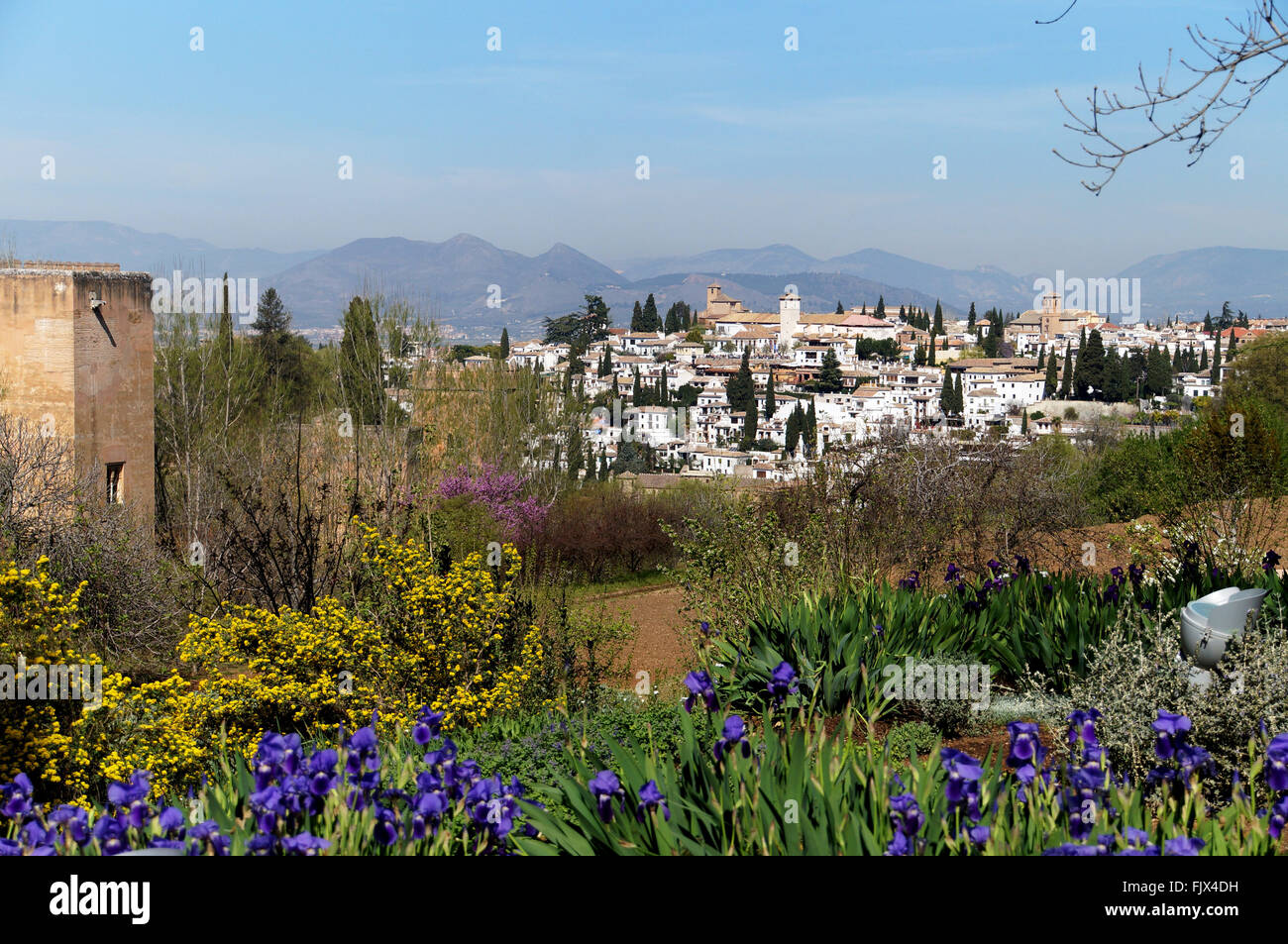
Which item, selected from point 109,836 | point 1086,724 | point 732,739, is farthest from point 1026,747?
point 109,836

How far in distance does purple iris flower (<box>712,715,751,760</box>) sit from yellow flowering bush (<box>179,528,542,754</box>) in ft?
11.5

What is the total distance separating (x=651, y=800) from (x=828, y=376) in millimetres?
113853

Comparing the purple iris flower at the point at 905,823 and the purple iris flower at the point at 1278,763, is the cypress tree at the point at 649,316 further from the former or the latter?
the purple iris flower at the point at 905,823

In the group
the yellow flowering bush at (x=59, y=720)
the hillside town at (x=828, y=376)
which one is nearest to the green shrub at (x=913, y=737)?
the yellow flowering bush at (x=59, y=720)

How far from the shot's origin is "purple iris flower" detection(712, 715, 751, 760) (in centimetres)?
315

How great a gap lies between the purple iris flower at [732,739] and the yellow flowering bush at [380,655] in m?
3.50

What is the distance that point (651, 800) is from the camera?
9.40 feet

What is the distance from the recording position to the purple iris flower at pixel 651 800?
2.87 metres

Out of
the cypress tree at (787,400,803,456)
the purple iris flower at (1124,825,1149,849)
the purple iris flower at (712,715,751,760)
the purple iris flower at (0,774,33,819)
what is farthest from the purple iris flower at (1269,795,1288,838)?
the cypress tree at (787,400,803,456)

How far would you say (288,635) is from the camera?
6906mm

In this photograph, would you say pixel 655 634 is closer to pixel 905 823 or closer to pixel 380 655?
pixel 380 655
